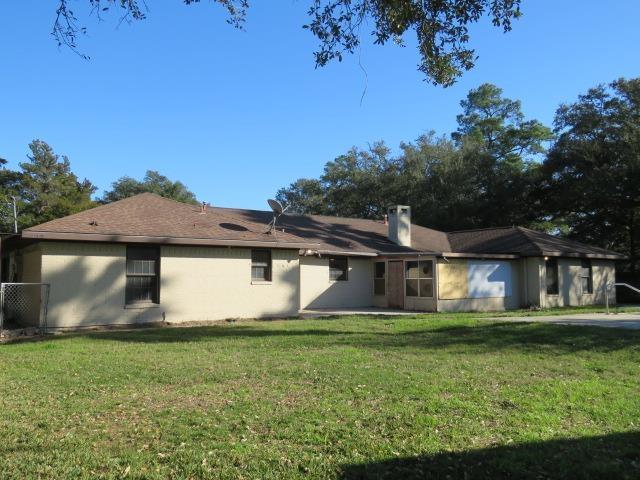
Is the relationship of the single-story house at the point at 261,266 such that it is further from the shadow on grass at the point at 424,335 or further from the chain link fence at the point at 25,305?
the shadow on grass at the point at 424,335

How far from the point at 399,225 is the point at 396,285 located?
4.16m

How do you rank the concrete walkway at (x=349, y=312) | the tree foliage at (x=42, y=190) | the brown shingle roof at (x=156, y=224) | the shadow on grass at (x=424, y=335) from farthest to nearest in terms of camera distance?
the tree foliage at (x=42, y=190), the concrete walkway at (x=349, y=312), the brown shingle roof at (x=156, y=224), the shadow on grass at (x=424, y=335)

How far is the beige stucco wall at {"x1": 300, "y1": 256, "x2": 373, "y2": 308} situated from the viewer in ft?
73.2

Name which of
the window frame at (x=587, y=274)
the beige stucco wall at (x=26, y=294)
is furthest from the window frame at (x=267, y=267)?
the window frame at (x=587, y=274)

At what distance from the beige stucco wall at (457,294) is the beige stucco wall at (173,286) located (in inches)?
248

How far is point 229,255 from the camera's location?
1719 centimetres

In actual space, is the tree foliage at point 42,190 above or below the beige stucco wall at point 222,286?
above

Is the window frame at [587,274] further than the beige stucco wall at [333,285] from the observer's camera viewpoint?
Yes

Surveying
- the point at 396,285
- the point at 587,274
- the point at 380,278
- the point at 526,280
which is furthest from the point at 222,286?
the point at 587,274

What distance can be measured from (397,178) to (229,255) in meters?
28.1

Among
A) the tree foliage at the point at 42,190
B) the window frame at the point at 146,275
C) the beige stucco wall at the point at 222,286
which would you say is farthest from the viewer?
the tree foliage at the point at 42,190

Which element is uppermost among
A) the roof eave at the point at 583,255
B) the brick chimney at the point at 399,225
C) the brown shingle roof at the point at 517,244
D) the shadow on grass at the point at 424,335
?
the brick chimney at the point at 399,225

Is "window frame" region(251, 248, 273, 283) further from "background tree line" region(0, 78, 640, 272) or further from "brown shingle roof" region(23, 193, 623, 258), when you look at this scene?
"background tree line" region(0, 78, 640, 272)

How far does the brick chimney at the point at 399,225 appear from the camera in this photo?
2605 cm
